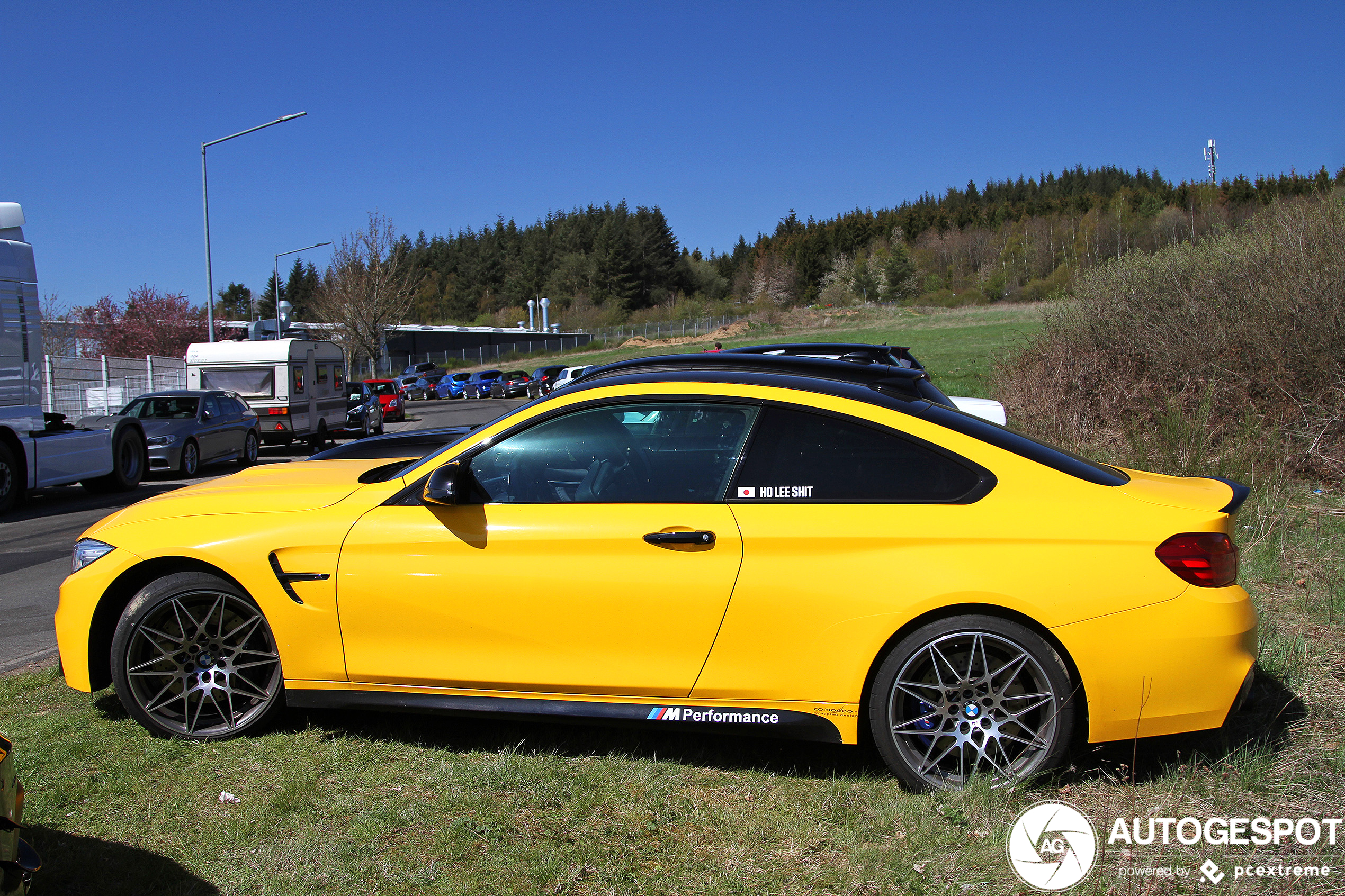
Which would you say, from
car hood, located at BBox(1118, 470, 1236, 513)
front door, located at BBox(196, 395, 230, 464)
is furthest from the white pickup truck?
car hood, located at BBox(1118, 470, 1236, 513)

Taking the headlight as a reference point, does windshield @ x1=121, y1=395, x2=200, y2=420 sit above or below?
above

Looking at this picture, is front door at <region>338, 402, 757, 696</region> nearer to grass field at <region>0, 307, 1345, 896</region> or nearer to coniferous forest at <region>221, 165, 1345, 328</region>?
grass field at <region>0, 307, 1345, 896</region>

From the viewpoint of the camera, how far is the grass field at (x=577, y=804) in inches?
115

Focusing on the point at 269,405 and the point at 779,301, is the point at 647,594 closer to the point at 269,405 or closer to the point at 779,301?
the point at 269,405

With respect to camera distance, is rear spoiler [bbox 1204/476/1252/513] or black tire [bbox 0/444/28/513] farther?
black tire [bbox 0/444/28/513]

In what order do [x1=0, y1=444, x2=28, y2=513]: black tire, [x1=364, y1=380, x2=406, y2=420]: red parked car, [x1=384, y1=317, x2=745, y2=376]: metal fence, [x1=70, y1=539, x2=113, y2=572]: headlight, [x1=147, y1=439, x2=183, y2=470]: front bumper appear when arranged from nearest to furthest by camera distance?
[x1=70, y1=539, x2=113, y2=572]: headlight < [x1=0, y1=444, x2=28, y2=513]: black tire < [x1=147, y1=439, x2=183, y2=470]: front bumper < [x1=364, y1=380, x2=406, y2=420]: red parked car < [x1=384, y1=317, x2=745, y2=376]: metal fence

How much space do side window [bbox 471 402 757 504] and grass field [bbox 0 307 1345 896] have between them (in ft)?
3.66

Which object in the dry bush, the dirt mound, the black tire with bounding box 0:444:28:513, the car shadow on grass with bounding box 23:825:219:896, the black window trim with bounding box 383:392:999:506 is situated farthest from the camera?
the dirt mound

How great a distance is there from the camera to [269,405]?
2041 cm

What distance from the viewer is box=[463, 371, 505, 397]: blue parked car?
177ft

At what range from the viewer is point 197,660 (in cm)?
393

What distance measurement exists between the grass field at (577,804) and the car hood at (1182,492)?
898 millimetres

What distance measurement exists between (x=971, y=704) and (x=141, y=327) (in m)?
55.0

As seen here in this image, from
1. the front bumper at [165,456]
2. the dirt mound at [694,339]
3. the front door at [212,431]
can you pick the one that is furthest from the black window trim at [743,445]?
the dirt mound at [694,339]
